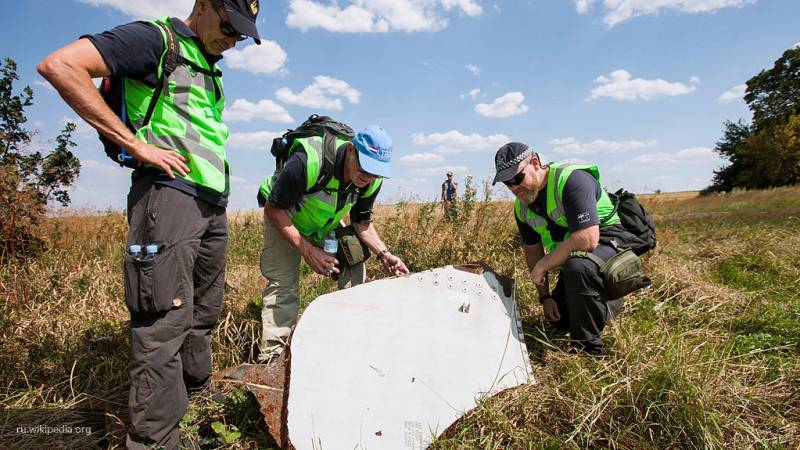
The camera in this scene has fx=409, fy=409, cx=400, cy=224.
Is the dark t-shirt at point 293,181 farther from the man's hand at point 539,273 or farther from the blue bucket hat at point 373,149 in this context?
the man's hand at point 539,273

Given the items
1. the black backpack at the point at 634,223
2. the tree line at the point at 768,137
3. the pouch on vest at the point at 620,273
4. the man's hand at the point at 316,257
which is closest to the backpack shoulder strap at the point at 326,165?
the man's hand at the point at 316,257

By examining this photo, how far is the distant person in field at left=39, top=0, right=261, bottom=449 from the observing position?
165cm

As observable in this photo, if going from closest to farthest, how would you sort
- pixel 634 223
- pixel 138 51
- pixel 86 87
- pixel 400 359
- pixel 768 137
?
pixel 86 87 → pixel 138 51 → pixel 400 359 → pixel 634 223 → pixel 768 137

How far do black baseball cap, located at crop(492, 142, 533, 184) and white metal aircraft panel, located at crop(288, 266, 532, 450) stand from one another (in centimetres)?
67

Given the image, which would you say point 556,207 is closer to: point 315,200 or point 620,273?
point 620,273

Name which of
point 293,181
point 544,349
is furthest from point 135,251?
point 544,349

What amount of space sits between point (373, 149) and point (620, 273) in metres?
1.64

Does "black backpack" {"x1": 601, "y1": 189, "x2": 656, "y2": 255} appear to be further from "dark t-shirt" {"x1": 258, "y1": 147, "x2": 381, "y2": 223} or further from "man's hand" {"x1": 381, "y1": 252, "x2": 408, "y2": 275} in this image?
"dark t-shirt" {"x1": 258, "y1": 147, "x2": 381, "y2": 223}

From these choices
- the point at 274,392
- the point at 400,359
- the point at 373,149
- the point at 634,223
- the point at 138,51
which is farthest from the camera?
the point at 634,223

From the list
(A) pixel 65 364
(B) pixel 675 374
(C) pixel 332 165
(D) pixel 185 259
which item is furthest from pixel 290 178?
(B) pixel 675 374

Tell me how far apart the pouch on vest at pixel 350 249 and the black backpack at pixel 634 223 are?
1714mm

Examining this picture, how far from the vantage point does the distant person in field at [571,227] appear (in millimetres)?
2498

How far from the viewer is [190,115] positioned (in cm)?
191

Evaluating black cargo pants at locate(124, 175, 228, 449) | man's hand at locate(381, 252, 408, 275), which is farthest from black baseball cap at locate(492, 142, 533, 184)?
black cargo pants at locate(124, 175, 228, 449)
